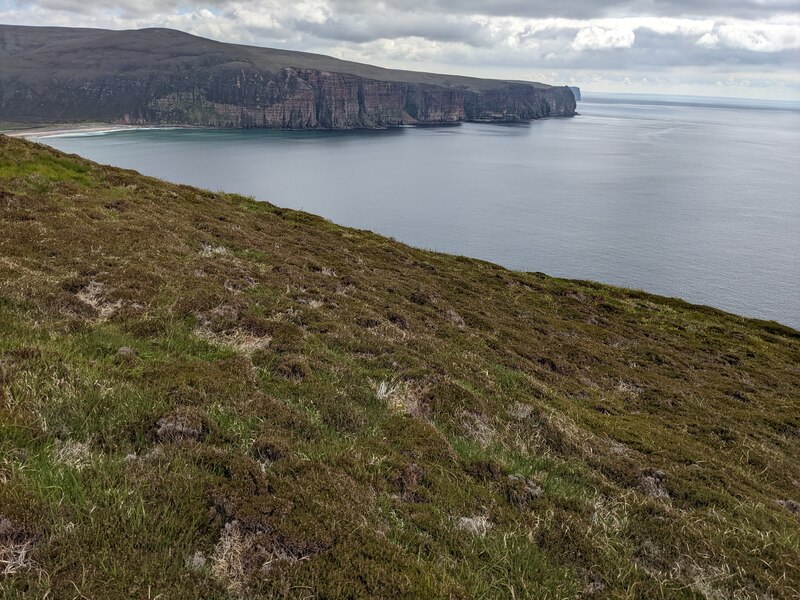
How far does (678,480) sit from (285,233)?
107 feet

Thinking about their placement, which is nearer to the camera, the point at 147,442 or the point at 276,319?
the point at 147,442

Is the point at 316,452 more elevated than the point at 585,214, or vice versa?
the point at 316,452

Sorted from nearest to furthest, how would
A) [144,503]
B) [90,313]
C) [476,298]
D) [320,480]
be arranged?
[144,503], [320,480], [90,313], [476,298]

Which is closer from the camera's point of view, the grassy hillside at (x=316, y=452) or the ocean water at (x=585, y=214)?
the grassy hillside at (x=316, y=452)

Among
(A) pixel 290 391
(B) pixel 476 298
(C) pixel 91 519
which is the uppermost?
(C) pixel 91 519

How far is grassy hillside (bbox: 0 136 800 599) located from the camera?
6048 mm

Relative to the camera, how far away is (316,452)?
8844mm

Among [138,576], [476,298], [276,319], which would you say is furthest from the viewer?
[476,298]

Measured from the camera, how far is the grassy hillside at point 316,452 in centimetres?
605

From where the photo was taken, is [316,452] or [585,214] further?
[585,214]

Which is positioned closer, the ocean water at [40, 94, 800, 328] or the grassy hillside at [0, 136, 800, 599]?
the grassy hillside at [0, 136, 800, 599]

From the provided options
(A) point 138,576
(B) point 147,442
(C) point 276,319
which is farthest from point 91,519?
(C) point 276,319

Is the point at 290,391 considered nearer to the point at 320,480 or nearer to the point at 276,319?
the point at 320,480

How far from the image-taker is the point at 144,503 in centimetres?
635
